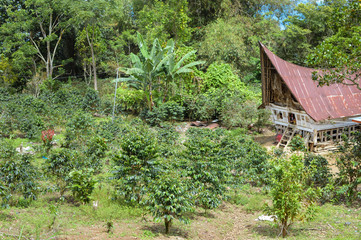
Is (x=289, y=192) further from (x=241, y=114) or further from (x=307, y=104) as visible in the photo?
(x=241, y=114)

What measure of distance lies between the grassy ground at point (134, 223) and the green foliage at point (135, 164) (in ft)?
1.47

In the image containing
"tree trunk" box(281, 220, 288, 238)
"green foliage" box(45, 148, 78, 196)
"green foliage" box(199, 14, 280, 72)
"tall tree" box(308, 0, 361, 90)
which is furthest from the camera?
"green foliage" box(199, 14, 280, 72)

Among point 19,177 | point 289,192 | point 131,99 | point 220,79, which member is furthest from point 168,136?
point 220,79

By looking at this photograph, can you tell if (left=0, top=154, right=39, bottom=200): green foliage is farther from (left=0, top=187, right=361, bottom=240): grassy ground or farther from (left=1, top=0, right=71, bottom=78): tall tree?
(left=1, top=0, right=71, bottom=78): tall tree

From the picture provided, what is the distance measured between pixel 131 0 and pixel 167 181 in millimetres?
27932

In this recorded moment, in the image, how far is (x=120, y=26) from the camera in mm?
31438

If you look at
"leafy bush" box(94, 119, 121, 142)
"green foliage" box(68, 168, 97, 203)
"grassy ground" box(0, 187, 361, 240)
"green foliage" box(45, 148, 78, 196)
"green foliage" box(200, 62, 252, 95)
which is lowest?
"grassy ground" box(0, 187, 361, 240)

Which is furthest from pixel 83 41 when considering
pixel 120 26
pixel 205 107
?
pixel 205 107

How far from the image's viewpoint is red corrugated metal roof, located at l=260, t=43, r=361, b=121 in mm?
14961

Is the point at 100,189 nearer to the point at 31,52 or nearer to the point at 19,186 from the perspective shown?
the point at 19,186

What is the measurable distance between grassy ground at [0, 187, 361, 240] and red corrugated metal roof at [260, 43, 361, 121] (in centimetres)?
571

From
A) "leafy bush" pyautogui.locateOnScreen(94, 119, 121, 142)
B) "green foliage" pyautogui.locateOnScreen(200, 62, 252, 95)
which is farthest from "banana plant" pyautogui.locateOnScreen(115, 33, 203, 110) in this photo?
"leafy bush" pyautogui.locateOnScreen(94, 119, 121, 142)

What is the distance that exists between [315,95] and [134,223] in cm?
1026

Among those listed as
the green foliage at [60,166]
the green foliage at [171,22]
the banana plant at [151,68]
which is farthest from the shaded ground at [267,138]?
the green foliage at [60,166]
